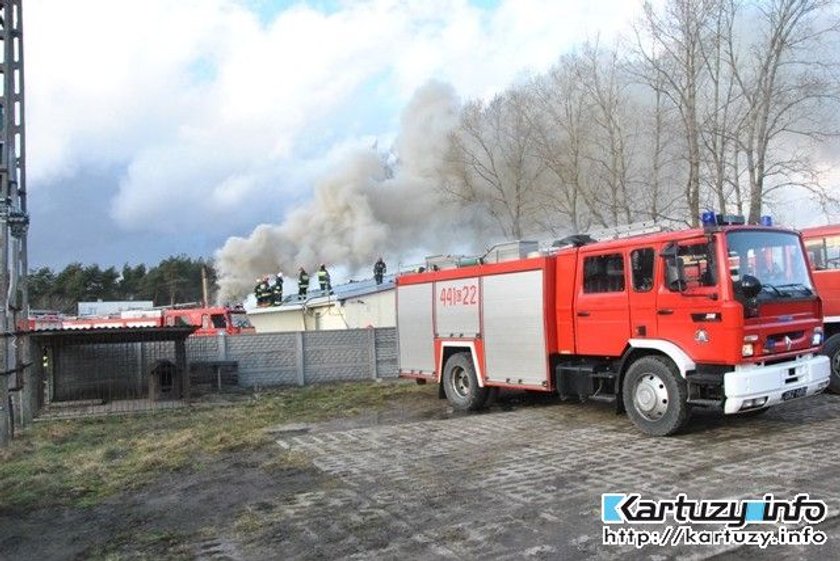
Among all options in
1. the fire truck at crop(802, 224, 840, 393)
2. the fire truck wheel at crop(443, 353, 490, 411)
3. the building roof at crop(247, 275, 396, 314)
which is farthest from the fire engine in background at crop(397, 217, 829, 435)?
the building roof at crop(247, 275, 396, 314)

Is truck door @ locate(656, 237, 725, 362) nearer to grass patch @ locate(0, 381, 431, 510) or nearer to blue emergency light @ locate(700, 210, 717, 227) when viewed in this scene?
blue emergency light @ locate(700, 210, 717, 227)

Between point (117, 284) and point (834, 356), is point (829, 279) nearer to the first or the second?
point (834, 356)

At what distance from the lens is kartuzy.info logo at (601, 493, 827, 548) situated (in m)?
4.63

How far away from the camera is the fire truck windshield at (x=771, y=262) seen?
760 centimetres

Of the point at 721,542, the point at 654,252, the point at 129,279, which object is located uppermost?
the point at 129,279

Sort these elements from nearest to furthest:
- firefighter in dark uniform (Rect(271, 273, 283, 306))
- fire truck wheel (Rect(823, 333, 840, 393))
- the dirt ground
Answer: the dirt ground, fire truck wheel (Rect(823, 333, 840, 393)), firefighter in dark uniform (Rect(271, 273, 283, 306))

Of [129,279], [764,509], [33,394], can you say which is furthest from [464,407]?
[129,279]

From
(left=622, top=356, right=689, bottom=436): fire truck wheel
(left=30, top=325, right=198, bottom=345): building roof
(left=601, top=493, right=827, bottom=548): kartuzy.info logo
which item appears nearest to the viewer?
(left=601, top=493, right=827, bottom=548): kartuzy.info logo

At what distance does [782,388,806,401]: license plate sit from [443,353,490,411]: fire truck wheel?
4.28 metres

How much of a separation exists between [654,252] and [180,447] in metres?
6.14

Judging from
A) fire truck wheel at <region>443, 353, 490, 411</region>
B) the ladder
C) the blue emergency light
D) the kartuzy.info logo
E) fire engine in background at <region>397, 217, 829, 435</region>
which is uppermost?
the ladder

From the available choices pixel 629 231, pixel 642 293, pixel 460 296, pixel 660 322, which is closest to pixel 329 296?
pixel 460 296

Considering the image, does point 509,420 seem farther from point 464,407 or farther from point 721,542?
point 721,542

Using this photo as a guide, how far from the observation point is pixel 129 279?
253ft
